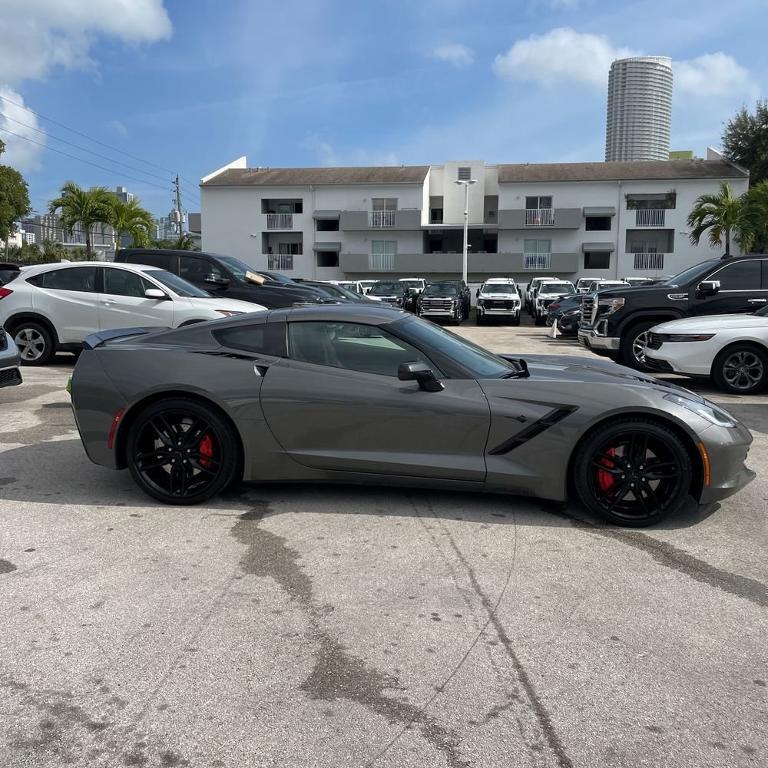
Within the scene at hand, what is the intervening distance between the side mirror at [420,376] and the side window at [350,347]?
0.47 ft

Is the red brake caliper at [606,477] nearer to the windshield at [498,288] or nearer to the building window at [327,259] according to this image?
the windshield at [498,288]

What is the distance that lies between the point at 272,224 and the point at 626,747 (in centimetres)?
5251

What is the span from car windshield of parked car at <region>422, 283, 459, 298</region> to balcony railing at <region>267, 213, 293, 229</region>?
80.4ft

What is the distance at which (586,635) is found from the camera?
10.5ft

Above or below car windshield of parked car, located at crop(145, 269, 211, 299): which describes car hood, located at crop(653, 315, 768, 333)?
below

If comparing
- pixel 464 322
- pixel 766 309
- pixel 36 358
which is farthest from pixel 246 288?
pixel 464 322

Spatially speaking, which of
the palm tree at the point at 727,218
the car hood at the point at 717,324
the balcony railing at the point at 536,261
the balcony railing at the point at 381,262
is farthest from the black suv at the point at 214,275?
the balcony railing at the point at 536,261

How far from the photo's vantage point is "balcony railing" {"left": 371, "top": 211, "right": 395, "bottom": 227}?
50688mm

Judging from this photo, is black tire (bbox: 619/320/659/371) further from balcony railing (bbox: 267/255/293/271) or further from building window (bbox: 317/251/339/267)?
balcony railing (bbox: 267/255/293/271)

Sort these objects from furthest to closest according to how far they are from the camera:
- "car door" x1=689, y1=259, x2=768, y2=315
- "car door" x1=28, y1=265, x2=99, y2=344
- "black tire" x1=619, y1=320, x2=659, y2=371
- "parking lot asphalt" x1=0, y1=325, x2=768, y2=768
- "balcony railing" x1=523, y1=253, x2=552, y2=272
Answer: "balcony railing" x1=523, y1=253, x2=552, y2=272, "black tire" x1=619, y1=320, x2=659, y2=371, "car door" x1=689, y1=259, x2=768, y2=315, "car door" x1=28, y1=265, x2=99, y2=344, "parking lot asphalt" x1=0, y1=325, x2=768, y2=768

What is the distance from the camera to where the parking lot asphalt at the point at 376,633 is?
248 centimetres

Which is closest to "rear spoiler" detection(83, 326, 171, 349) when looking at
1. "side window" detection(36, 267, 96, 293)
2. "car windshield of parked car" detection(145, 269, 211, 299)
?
"car windshield of parked car" detection(145, 269, 211, 299)

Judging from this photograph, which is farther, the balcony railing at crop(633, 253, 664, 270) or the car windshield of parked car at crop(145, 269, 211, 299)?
the balcony railing at crop(633, 253, 664, 270)

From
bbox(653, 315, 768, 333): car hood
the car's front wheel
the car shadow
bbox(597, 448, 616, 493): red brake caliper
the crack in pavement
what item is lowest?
the crack in pavement
